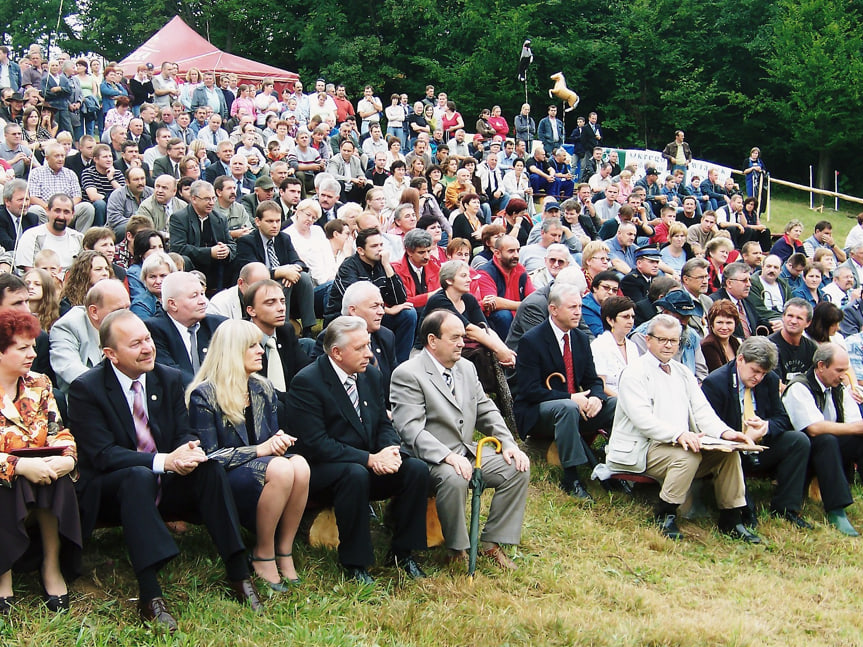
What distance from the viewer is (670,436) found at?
5.37 meters

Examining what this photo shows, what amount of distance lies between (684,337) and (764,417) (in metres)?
0.94

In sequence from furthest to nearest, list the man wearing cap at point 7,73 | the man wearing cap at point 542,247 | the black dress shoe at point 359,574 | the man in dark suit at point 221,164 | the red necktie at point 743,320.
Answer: the man wearing cap at point 7,73, the man in dark suit at point 221,164, the man wearing cap at point 542,247, the red necktie at point 743,320, the black dress shoe at point 359,574

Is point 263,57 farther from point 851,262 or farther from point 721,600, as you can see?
point 721,600

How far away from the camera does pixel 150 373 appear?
4.23m

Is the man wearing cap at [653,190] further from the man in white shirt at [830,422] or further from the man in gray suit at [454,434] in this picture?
the man in gray suit at [454,434]

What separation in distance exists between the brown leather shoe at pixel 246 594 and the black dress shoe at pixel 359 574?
511mm

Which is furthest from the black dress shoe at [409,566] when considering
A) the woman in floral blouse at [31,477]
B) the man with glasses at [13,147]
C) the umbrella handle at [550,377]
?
the man with glasses at [13,147]

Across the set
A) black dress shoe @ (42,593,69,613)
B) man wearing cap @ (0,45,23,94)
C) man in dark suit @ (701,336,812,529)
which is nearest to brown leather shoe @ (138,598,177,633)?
black dress shoe @ (42,593,69,613)

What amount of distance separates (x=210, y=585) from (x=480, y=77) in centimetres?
2596

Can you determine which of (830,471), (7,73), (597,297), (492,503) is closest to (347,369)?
(492,503)

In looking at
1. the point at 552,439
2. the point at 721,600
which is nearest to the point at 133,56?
the point at 552,439

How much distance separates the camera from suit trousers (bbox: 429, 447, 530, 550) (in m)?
4.54

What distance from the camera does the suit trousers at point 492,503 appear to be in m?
4.54

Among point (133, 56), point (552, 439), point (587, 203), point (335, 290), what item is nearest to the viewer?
point (552, 439)
